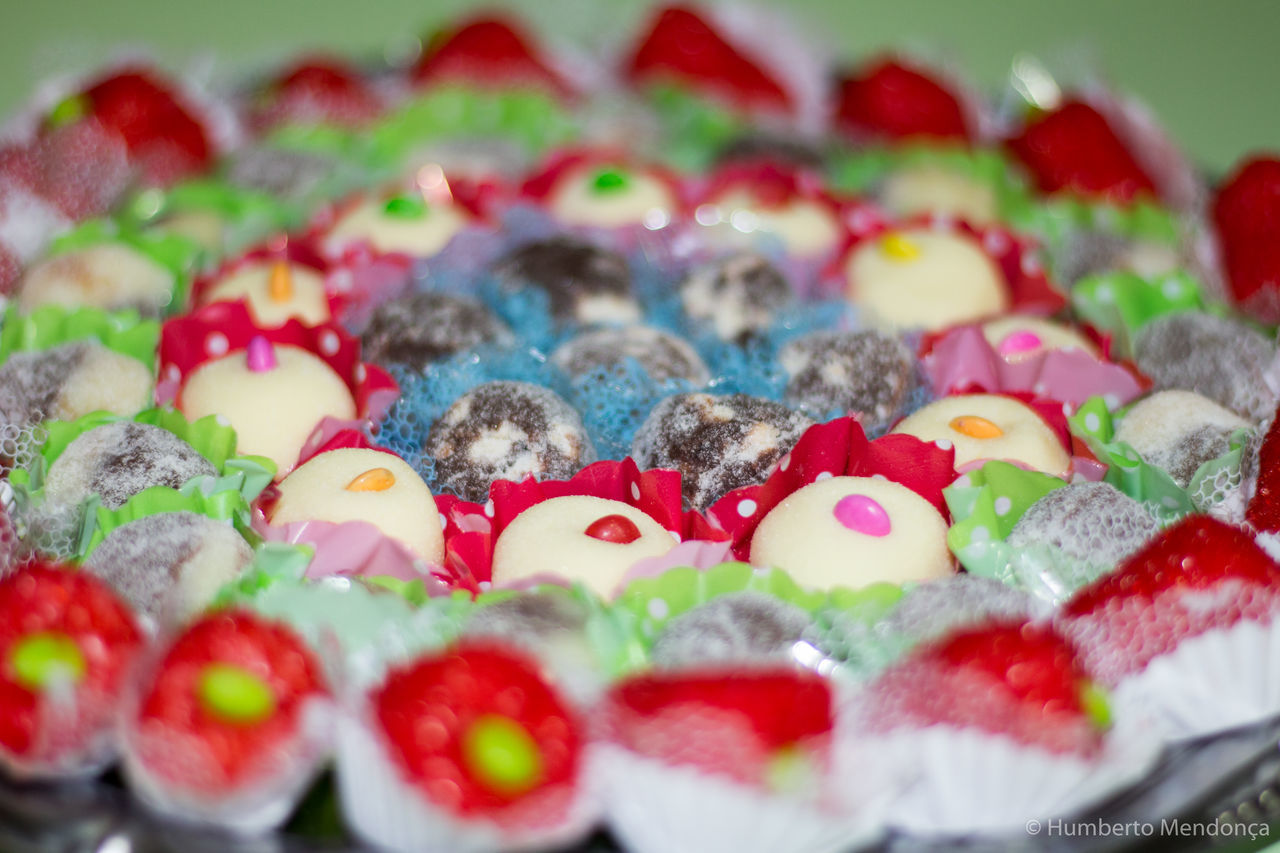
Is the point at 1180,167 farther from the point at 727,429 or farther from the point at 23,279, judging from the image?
the point at 23,279

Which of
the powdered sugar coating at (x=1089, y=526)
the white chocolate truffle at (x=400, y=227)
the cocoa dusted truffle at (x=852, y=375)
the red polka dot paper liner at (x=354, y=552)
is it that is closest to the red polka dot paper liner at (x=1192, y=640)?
the powdered sugar coating at (x=1089, y=526)

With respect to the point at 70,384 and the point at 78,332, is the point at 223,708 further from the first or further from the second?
the point at 78,332

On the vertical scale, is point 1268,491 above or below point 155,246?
above

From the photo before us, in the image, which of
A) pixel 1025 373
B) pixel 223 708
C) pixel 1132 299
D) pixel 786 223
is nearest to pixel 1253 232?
pixel 1132 299

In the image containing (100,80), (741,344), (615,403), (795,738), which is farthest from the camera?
(100,80)

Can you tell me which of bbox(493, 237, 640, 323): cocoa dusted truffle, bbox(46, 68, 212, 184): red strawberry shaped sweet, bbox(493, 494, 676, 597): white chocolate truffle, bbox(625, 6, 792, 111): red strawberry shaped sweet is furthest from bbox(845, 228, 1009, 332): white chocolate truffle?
bbox(46, 68, 212, 184): red strawberry shaped sweet

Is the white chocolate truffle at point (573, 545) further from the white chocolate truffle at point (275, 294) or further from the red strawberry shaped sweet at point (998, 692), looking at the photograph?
the white chocolate truffle at point (275, 294)

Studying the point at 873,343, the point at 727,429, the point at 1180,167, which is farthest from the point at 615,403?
the point at 1180,167
